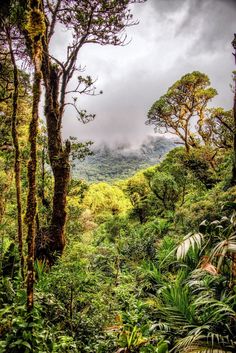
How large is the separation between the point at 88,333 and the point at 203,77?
1787 cm

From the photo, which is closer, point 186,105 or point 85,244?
point 85,244

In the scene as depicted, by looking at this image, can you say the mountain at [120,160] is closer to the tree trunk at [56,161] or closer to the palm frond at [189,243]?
the tree trunk at [56,161]

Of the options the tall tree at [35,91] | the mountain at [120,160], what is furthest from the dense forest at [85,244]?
the mountain at [120,160]

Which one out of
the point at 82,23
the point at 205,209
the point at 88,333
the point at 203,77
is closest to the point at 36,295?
the point at 88,333

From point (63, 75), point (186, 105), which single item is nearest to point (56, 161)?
point (63, 75)

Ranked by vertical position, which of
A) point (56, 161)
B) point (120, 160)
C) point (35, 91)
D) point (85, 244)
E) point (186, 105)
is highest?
point (120, 160)

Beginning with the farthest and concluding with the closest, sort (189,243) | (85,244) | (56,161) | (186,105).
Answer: (186,105)
(85,244)
(56,161)
(189,243)

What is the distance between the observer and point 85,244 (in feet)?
30.7

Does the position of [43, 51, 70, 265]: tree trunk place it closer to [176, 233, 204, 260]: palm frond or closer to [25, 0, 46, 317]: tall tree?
[25, 0, 46, 317]: tall tree

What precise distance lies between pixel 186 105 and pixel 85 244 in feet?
44.7

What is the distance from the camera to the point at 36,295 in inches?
150

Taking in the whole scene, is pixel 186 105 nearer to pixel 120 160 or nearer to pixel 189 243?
pixel 189 243

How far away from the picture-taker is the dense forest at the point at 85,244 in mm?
3217

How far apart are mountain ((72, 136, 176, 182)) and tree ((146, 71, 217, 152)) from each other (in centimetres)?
2098
